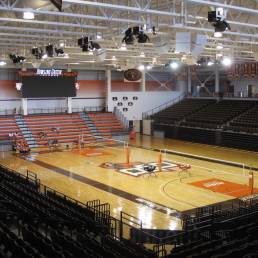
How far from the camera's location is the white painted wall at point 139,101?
40.4m

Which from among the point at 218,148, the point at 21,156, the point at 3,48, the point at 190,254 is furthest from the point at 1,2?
the point at 218,148

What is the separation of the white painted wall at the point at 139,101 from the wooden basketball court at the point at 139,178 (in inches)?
363

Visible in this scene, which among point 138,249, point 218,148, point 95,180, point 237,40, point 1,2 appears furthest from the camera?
point 218,148

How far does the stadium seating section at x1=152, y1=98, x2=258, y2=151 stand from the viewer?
102 feet

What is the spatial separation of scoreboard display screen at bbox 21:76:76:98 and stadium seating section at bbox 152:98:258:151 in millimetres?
8931

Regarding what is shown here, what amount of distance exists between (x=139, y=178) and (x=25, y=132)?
15.2 meters

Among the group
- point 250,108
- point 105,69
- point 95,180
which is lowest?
point 95,180

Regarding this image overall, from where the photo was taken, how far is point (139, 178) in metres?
21.0

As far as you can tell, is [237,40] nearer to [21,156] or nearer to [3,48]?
[3,48]

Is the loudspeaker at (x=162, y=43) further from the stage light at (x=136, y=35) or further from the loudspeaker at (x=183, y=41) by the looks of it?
the stage light at (x=136, y=35)

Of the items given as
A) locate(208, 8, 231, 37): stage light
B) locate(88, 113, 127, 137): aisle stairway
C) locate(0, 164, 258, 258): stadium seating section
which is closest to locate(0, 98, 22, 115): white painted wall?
locate(88, 113, 127, 137): aisle stairway

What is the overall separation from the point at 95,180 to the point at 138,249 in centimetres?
1068

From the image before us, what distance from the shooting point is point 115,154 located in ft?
93.9

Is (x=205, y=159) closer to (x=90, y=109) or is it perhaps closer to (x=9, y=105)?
(x=90, y=109)
